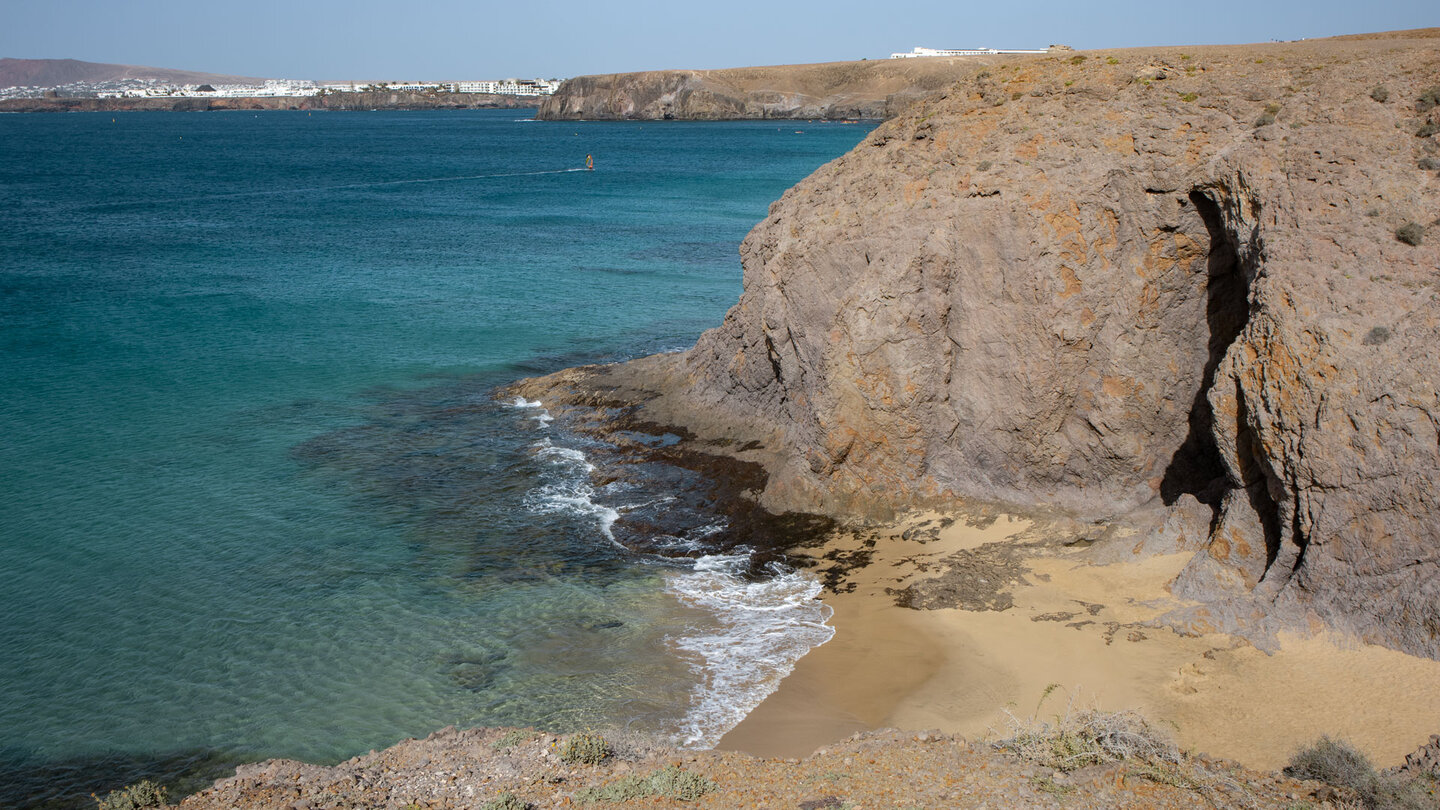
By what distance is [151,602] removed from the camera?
50.4ft

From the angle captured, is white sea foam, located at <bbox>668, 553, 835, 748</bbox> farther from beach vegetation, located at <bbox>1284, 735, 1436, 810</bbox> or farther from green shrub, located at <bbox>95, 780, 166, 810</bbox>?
beach vegetation, located at <bbox>1284, 735, 1436, 810</bbox>

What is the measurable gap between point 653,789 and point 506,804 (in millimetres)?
1357

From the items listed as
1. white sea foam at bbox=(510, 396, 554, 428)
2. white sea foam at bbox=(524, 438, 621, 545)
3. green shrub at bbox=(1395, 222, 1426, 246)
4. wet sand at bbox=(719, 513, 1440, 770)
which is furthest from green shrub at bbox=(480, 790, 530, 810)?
white sea foam at bbox=(510, 396, 554, 428)

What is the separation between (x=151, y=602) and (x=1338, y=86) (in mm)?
19375

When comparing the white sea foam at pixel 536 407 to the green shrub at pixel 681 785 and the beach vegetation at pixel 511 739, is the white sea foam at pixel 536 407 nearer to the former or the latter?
the beach vegetation at pixel 511 739

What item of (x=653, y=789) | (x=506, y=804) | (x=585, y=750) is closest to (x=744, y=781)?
(x=653, y=789)

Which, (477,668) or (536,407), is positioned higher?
(536,407)

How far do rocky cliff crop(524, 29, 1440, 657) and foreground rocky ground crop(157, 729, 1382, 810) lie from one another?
14.0 ft

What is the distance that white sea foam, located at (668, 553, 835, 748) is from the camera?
40.3 ft

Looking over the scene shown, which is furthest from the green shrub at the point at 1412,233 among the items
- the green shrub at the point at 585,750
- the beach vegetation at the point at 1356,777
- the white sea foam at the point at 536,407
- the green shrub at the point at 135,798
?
the white sea foam at the point at 536,407

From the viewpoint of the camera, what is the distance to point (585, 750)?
10.2 m

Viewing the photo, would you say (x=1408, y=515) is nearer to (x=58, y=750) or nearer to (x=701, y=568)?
(x=701, y=568)

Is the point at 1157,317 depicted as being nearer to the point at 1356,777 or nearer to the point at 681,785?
the point at 1356,777

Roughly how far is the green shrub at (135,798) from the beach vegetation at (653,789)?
4449mm
